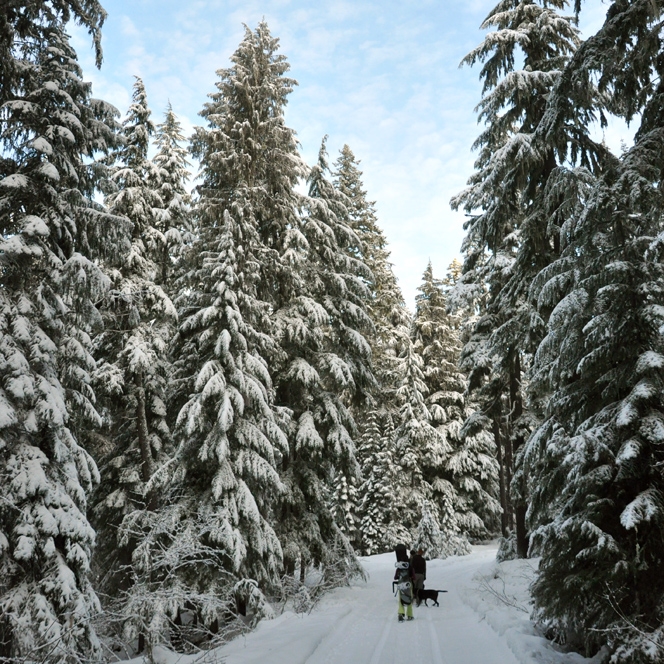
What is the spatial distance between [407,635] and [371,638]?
83 centimetres

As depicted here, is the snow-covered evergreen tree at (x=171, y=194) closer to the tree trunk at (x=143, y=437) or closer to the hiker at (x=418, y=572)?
the tree trunk at (x=143, y=437)

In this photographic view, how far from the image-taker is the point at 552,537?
732 centimetres

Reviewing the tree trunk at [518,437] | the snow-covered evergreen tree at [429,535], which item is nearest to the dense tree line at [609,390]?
the tree trunk at [518,437]

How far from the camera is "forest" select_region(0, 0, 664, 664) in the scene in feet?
22.6

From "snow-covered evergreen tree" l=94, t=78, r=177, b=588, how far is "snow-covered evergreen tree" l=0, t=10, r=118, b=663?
3398 millimetres

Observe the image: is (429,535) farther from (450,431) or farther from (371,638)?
(371,638)

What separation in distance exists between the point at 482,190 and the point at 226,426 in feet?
33.1

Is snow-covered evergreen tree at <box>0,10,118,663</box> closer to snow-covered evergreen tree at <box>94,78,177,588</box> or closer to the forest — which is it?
the forest

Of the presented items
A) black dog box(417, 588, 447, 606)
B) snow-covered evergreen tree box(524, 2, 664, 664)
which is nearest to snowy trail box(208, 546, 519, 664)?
black dog box(417, 588, 447, 606)

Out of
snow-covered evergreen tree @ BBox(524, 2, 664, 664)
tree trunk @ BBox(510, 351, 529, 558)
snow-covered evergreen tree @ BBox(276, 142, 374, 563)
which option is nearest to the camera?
snow-covered evergreen tree @ BBox(524, 2, 664, 664)

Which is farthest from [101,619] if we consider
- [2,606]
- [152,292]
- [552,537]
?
[152,292]

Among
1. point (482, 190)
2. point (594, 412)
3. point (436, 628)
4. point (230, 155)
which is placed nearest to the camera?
point (594, 412)

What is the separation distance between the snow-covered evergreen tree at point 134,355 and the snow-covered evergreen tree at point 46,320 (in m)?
3.40

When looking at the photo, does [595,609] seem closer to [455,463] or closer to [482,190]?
[482,190]
